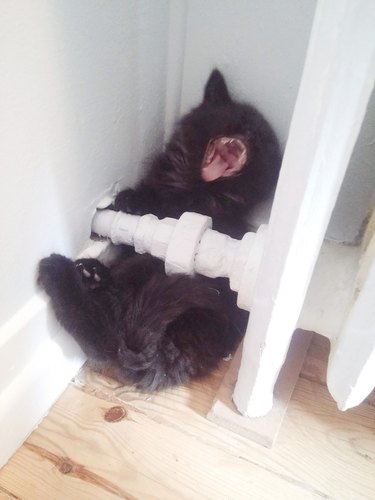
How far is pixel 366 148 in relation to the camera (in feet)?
1.88

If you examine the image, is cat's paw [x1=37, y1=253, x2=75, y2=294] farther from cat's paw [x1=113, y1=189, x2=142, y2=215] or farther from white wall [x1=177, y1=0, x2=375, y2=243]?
white wall [x1=177, y1=0, x2=375, y2=243]

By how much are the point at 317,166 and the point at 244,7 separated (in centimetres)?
40

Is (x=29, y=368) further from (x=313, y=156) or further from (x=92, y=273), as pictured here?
(x=313, y=156)

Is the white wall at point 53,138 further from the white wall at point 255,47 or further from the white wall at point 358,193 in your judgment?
the white wall at point 358,193

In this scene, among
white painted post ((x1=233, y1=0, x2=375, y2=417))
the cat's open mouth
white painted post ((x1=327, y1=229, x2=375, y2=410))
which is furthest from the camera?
the cat's open mouth

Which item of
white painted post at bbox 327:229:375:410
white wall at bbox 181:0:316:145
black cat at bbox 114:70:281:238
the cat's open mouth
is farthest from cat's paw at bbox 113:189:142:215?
white painted post at bbox 327:229:375:410

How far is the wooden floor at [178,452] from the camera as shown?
487 mm

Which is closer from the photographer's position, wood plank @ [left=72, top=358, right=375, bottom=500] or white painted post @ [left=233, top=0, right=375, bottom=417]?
white painted post @ [left=233, top=0, right=375, bottom=417]

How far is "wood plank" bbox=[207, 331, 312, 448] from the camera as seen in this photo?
0.53 m

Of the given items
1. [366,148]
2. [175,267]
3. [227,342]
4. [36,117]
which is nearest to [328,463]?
[227,342]

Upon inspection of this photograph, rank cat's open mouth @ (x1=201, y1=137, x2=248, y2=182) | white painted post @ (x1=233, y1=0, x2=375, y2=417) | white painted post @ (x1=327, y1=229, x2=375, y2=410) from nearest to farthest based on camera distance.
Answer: white painted post @ (x1=233, y1=0, x2=375, y2=417), white painted post @ (x1=327, y1=229, x2=375, y2=410), cat's open mouth @ (x1=201, y1=137, x2=248, y2=182)

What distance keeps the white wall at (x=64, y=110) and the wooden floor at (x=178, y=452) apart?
17cm

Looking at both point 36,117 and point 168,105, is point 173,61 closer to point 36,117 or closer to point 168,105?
point 168,105

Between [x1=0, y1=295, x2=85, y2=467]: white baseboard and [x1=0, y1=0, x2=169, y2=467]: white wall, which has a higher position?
[x1=0, y1=0, x2=169, y2=467]: white wall
